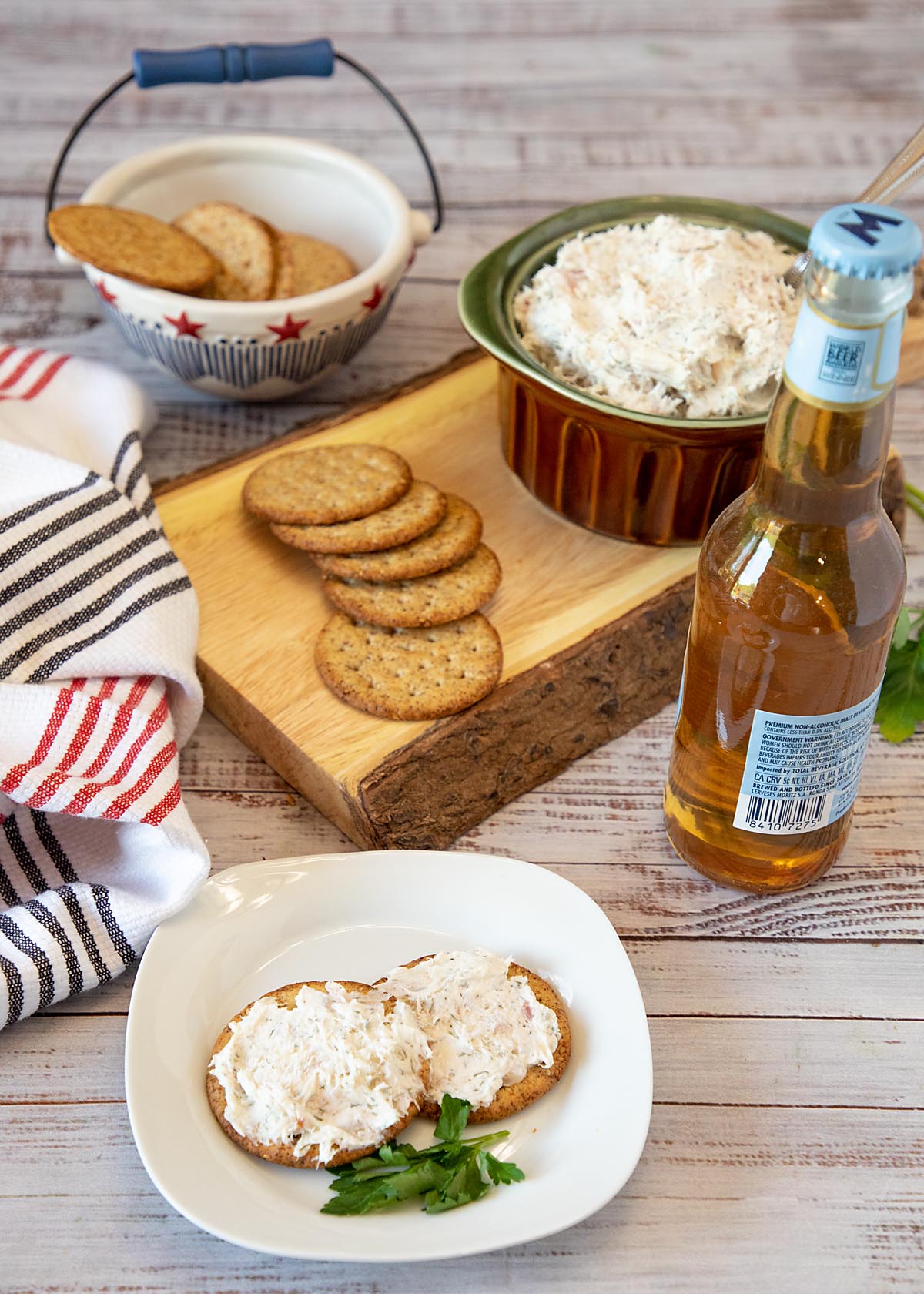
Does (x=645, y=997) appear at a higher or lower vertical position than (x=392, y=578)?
lower

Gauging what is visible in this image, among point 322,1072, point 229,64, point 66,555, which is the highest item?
point 229,64

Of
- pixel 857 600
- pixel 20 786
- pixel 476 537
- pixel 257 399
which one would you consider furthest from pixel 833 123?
pixel 20 786

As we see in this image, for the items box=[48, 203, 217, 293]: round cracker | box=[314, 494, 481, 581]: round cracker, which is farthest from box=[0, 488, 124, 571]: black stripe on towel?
box=[48, 203, 217, 293]: round cracker

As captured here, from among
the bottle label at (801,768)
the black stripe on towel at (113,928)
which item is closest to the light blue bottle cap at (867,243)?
the bottle label at (801,768)

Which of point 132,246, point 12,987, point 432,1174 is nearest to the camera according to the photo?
point 432,1174

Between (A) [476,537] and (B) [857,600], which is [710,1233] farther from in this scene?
(A) [476,537]

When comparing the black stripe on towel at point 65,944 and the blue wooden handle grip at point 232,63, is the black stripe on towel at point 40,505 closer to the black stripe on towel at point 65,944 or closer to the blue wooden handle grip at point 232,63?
the black stripe on towel at point 65,944

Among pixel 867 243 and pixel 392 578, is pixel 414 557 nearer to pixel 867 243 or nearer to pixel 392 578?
pixel 392 578

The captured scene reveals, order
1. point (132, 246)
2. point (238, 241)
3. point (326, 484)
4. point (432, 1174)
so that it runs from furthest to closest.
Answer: point (238, 241) < point (132, 246) < point (326, 484) < point (432, 1174)

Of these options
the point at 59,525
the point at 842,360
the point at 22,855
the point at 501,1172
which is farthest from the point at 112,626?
the point at 842,360
